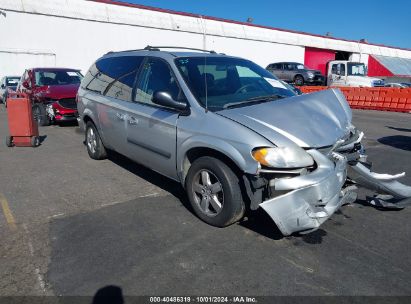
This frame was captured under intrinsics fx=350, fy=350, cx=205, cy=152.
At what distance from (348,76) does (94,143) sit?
18.4 metres

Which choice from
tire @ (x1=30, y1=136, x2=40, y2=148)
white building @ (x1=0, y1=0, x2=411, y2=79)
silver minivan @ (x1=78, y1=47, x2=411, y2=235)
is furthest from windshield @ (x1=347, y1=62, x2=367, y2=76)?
tire @ (x1=30, y1=136, x2=40, y2=148)

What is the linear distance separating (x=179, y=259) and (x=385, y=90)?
50.8 ft

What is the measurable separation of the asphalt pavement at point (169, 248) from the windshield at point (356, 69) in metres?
18.2

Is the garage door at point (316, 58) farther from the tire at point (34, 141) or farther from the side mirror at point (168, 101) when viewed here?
the side mirror at point (168, 101)

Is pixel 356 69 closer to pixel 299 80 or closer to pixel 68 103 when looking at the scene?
pixel 299 80

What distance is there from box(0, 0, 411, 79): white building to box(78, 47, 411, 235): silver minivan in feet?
63.2

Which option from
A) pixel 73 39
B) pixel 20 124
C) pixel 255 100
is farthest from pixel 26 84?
pixel 73 39

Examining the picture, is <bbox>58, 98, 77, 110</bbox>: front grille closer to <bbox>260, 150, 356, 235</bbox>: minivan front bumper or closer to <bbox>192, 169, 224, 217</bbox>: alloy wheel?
<bbox>192, 169, 224, 217</bbox>: alloy wheel

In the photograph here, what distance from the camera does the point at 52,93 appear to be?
A: 9.96 m

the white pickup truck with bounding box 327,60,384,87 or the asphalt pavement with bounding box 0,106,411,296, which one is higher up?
the white pickup truck with bounding box 327,60,384,87

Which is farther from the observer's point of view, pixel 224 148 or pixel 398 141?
pixel 398 141

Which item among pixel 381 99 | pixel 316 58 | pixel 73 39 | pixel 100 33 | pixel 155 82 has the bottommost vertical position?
pixel 381 99

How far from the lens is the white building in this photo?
20828mm

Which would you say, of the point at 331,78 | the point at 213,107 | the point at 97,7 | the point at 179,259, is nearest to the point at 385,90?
the point at 331,78
